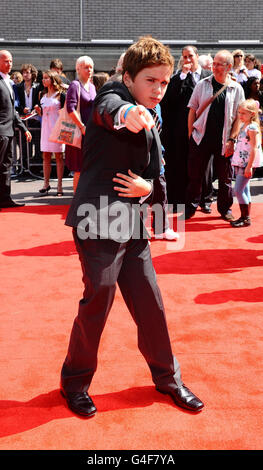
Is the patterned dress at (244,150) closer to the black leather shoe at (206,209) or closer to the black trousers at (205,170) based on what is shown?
the black trousers at (205,170)

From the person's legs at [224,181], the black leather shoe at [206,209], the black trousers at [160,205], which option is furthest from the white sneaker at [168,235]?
the black leather shoe at [206,209]

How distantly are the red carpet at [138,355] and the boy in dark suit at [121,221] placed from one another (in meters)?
0.14

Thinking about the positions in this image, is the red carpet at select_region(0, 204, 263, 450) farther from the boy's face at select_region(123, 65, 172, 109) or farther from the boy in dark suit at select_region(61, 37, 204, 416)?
the boy's face at select_region(123, 65, 172, 109)

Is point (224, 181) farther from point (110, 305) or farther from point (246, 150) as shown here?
Result: point (110, 305)

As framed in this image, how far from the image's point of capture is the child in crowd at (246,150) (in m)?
6.11

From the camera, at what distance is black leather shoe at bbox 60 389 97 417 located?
2.57 m

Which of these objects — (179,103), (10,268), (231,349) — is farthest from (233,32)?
(231,349)

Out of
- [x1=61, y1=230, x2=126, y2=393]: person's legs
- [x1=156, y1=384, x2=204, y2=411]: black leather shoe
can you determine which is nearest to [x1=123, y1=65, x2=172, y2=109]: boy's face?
[x1=61, y1=230, x2=126, y2=393]: person's legs

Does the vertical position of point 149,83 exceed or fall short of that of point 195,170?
it exceeds it

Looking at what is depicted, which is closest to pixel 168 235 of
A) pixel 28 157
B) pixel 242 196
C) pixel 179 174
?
pixel 242 196

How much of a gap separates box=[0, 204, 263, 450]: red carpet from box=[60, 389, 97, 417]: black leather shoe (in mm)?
39

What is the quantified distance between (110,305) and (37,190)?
681 centimetres

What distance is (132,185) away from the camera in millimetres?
2293
